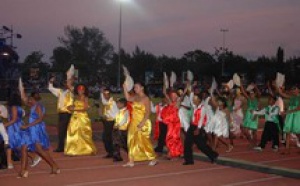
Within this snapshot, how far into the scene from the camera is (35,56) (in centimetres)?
11119

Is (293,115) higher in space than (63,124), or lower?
higher

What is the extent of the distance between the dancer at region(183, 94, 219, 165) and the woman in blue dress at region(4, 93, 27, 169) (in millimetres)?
3647

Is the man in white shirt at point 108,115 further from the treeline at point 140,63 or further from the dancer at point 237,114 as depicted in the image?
the treeline at point 140,63

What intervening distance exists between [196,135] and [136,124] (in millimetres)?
1492

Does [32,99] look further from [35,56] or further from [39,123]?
[35,56]

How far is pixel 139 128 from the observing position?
9602 millimetres

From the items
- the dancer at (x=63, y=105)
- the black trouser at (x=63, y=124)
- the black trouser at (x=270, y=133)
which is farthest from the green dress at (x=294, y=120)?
the black trouser at (x=63, y=124)

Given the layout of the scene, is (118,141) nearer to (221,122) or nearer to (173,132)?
(173,132)

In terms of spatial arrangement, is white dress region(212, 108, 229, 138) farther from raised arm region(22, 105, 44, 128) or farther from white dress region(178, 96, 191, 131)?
raised arm region(22, 105, 44, 128)

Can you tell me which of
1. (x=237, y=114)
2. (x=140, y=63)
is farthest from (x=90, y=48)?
(x=237, y=114)

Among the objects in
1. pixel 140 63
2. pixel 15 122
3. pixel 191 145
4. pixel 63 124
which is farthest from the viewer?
pixel 140 63

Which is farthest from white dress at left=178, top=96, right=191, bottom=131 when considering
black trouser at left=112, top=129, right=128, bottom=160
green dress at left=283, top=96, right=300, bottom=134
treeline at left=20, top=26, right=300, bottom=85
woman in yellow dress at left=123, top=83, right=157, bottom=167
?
treeline at left=20, top=26, right=300, bottom=85

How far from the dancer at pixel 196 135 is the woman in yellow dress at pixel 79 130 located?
2660 mm

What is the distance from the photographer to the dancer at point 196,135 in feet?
33.2
